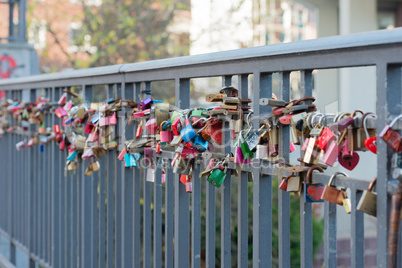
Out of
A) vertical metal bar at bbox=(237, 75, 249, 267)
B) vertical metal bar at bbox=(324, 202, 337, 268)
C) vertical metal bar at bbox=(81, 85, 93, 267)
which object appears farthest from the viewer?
vertical metal bar at bbox=(81, 85, 93, 267)

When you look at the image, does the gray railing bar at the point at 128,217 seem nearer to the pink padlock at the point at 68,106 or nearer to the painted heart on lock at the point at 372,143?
the pink padlock at the point at 68,106

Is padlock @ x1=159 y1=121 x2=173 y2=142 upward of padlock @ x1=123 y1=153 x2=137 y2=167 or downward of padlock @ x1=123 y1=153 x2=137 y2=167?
upward

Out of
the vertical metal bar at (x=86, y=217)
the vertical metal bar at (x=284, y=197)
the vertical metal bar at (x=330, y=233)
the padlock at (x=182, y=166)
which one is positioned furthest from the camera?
the vertical metal bar at (x=86, y=217)

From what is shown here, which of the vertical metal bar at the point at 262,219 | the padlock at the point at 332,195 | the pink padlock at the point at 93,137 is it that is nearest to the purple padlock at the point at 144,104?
the pink padlock at the point at 93,137

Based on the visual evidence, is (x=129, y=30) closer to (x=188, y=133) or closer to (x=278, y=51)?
(x=188, y=133)

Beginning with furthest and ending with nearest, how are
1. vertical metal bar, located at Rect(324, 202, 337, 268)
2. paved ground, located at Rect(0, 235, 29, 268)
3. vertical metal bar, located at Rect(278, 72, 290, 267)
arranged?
paved ground, located at Rect(0, 235, 29, 268), vertical metal bar, located at Rect(278, 72, 290, 267), vertical metal bar, located at Rect(324, 202, 337, 268)

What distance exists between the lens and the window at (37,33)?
13.3m

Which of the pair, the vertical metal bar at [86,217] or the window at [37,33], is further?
the window at [37,33]

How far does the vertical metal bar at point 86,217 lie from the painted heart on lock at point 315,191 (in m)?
1.77

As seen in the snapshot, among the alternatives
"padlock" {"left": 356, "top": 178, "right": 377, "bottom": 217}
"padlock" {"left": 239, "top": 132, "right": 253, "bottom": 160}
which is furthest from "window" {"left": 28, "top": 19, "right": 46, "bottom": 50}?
"padlock" {"left": 356, "top": 178, "right": 377, "bottom": 217}

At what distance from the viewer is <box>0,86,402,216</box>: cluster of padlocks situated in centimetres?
145

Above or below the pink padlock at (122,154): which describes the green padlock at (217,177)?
below

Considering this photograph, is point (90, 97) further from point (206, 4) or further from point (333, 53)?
point (206, 4)

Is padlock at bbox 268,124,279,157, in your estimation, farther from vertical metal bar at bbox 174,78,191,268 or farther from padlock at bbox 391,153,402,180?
vertical metal bar at bbox 174,78,191,268
